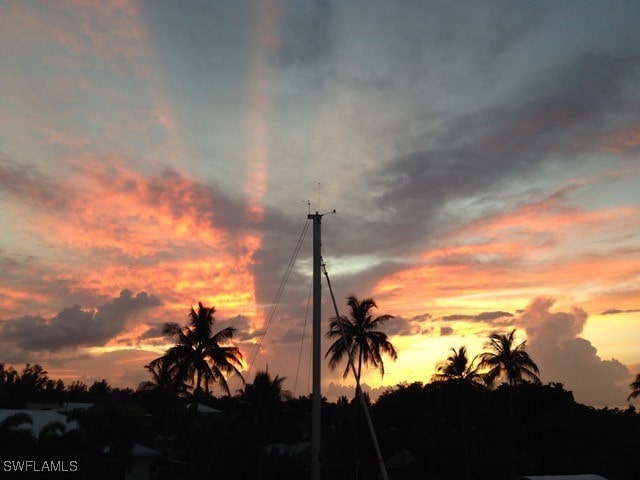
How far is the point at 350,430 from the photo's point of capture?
45969 millimetres

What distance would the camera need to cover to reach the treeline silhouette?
114 feet

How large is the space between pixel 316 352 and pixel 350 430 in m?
25.6

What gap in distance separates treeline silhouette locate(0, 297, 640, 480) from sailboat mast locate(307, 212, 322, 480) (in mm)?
Result: 7419

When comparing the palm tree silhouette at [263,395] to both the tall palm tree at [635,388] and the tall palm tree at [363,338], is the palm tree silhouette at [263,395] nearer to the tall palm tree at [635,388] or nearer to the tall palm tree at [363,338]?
the tall palm tree at [363,338]

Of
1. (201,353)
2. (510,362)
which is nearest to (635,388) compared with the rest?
(510,362)

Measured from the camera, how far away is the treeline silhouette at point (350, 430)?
114 ft

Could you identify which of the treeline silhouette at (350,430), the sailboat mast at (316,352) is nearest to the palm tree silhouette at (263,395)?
the treeline silhouette at (350,430)

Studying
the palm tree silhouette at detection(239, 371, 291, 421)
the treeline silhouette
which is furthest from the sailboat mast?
the palm tree silhouette at detection(239, 371, 291, 421)

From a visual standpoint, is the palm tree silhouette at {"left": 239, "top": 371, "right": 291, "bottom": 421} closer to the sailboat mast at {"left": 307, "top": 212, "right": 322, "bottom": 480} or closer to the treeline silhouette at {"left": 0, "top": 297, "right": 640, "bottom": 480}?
the treeline silhouette at {"left": 0, "top": 297, "right": 640, "bottom": 480}

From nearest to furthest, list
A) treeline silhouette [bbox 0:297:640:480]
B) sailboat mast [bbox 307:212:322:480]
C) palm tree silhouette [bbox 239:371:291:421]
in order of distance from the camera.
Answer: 1. sailboat mast [bbox 307:212:322:480]
2. treeline silhouette [bbox 0:297:640:480]
3. palm tree silhouette [bbox 239:371:291:421]

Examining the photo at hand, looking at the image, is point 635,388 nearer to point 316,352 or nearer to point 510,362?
point 510,362

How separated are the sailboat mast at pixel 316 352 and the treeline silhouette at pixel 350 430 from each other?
7.42m

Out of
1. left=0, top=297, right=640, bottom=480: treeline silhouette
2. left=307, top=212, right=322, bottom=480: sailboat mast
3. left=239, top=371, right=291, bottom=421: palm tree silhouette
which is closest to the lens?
left=307, top=212, right=322, bottom=480: sailboat mast

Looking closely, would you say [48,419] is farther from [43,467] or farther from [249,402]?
[249,402]
